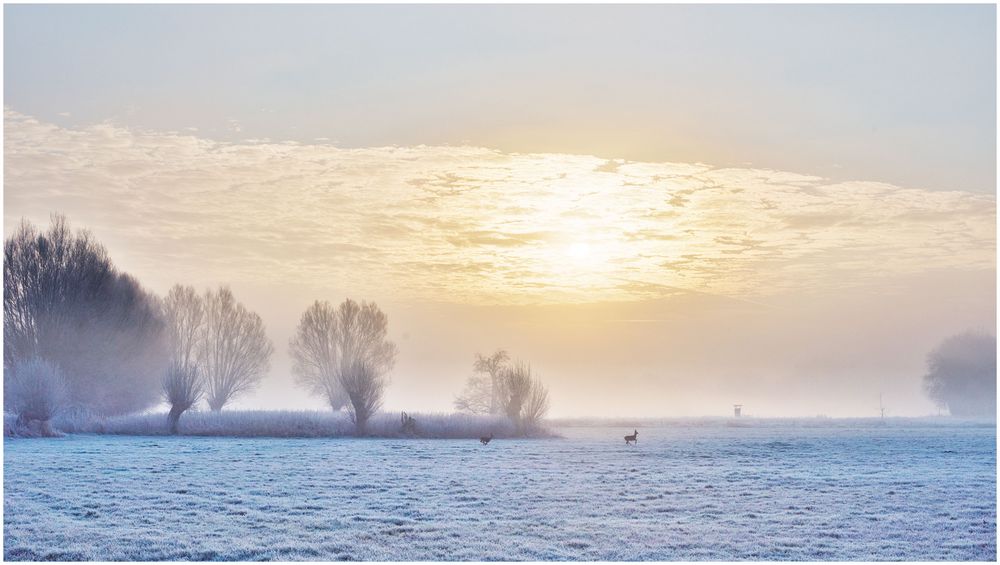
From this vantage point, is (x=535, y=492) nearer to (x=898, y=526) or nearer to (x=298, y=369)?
(x=898, y=526)

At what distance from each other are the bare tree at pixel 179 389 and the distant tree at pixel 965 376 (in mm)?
94423

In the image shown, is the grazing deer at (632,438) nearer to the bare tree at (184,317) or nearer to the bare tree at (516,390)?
the bare tree at (516,390)

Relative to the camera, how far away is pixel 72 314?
60.0 metres

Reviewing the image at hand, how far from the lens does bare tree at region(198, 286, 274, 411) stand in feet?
245

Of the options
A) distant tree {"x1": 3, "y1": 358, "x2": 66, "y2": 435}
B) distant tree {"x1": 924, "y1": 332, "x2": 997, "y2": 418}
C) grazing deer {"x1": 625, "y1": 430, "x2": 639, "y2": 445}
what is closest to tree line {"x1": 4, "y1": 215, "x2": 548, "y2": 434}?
distant tree {"x1": 3, "y1": 358, "x2": 66, "y2": 435}

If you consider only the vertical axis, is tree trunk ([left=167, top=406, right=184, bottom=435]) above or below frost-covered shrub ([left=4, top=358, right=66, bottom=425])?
below

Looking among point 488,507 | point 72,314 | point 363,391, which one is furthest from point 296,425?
point 488,507

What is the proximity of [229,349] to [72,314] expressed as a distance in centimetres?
1719

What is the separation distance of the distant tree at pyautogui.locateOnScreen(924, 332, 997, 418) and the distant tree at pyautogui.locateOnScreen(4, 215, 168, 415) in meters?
96.7

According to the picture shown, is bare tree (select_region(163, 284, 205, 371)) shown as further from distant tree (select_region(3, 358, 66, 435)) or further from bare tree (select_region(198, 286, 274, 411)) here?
distant tree (select_region(3, 358, 66, 435))

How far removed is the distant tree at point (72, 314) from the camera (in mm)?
58938

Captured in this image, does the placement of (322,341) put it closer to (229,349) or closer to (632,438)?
(229,349)

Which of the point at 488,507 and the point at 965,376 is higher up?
the point at 965,376

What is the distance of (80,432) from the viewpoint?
5262 cm
